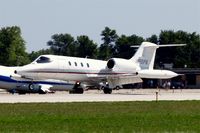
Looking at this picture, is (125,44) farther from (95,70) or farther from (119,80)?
(95,70)

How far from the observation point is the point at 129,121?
1093 inches

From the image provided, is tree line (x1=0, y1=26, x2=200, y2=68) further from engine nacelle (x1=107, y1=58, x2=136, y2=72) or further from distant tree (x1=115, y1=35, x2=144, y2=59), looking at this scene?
engine nacelle (x1=107, y1=58, x2=136, y2=72)

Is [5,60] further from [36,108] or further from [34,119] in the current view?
[34,119]

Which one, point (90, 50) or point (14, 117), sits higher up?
point (90, 50)

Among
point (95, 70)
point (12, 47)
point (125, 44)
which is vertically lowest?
point (95, 70)

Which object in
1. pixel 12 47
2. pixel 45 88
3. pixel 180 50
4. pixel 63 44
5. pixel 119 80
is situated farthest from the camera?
pixel 63 44

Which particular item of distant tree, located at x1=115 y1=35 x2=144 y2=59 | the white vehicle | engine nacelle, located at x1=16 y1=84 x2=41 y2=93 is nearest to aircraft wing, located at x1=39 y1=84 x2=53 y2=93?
the white vehicle

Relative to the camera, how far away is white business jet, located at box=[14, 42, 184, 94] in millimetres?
63406

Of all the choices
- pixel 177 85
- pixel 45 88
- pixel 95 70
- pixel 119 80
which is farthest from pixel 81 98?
pixel 177 85

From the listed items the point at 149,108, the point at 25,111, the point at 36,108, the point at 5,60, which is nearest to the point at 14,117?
the point at 25,111

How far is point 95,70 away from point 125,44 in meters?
94.5

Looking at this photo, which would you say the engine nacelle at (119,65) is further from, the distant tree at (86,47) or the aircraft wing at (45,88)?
the distant tree at (86,47)

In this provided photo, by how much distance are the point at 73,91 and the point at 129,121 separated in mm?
40713

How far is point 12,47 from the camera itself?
13462cm
